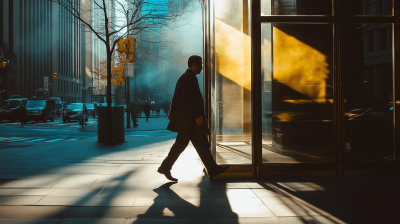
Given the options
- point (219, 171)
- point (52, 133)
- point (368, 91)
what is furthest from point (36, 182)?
point (52, 133)

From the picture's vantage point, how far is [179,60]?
21594 millimetres

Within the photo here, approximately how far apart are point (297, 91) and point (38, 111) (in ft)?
89.8

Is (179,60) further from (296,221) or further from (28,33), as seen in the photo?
(28,33)

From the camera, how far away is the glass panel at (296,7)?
6.47 metres

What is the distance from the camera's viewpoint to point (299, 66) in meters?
6.91

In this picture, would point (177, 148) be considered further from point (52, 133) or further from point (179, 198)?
point (52, 133)

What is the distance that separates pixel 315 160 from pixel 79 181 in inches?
157

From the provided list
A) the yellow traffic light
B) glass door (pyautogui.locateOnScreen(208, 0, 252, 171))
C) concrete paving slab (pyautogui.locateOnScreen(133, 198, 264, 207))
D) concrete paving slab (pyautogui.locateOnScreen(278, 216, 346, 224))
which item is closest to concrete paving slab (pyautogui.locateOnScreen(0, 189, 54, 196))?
concrete paving slab (pyautogui.locateOnScreen(133, 198, 264, 207))

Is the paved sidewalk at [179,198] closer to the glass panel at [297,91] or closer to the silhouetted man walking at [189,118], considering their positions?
the silhouetted man walking at [189,118]

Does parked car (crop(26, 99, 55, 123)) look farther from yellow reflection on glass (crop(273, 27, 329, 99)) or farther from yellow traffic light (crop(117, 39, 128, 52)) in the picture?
yellow reflection on glass (crop(273, 27, 329, 99))

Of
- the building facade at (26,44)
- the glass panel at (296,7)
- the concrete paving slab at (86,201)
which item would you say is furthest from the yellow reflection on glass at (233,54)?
the building facade at (26,44)

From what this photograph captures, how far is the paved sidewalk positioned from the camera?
4.03 meters

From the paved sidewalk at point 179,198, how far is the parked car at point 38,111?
2442cm

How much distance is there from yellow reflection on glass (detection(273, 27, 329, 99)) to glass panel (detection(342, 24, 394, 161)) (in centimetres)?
51
